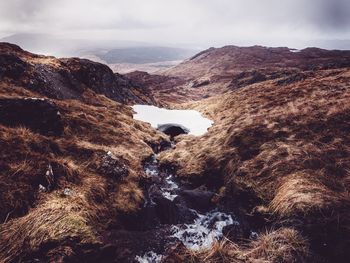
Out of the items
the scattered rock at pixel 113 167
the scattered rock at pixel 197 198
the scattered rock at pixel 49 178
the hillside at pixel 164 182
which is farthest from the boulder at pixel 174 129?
the scattered rock at pixel 49 178

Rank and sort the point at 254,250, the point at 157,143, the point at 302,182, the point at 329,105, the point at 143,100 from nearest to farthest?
the point at 254,250 → the point at 302,182 → the point at 329,105 → the point at 157,143 → the point at 143,100

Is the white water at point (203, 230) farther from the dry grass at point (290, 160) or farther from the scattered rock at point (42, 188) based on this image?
the scattered rock at point (42, 188)

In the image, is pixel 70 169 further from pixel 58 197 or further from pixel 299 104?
pixel 299 104

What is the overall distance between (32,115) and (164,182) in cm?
761

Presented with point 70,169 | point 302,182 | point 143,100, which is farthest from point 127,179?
point 143,100

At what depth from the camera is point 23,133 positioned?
44.4 ft

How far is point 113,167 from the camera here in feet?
47.3

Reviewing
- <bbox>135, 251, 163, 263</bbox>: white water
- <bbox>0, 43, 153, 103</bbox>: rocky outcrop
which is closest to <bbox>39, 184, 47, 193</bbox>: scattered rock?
<bbox>135, 251, 163, 263</bbox>: white water

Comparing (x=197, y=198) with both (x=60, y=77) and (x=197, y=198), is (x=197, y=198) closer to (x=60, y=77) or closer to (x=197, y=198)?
(x=197, y=198)

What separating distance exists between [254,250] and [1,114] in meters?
12.4

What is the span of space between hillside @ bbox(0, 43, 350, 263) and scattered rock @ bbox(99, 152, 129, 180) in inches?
2.2

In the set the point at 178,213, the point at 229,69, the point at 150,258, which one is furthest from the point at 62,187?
the point at 229,69

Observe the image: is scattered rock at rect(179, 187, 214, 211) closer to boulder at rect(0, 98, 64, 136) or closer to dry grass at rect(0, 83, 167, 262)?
dry grass at rect(0, 83, 167, 262)

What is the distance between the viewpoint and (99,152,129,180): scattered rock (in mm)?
13984
